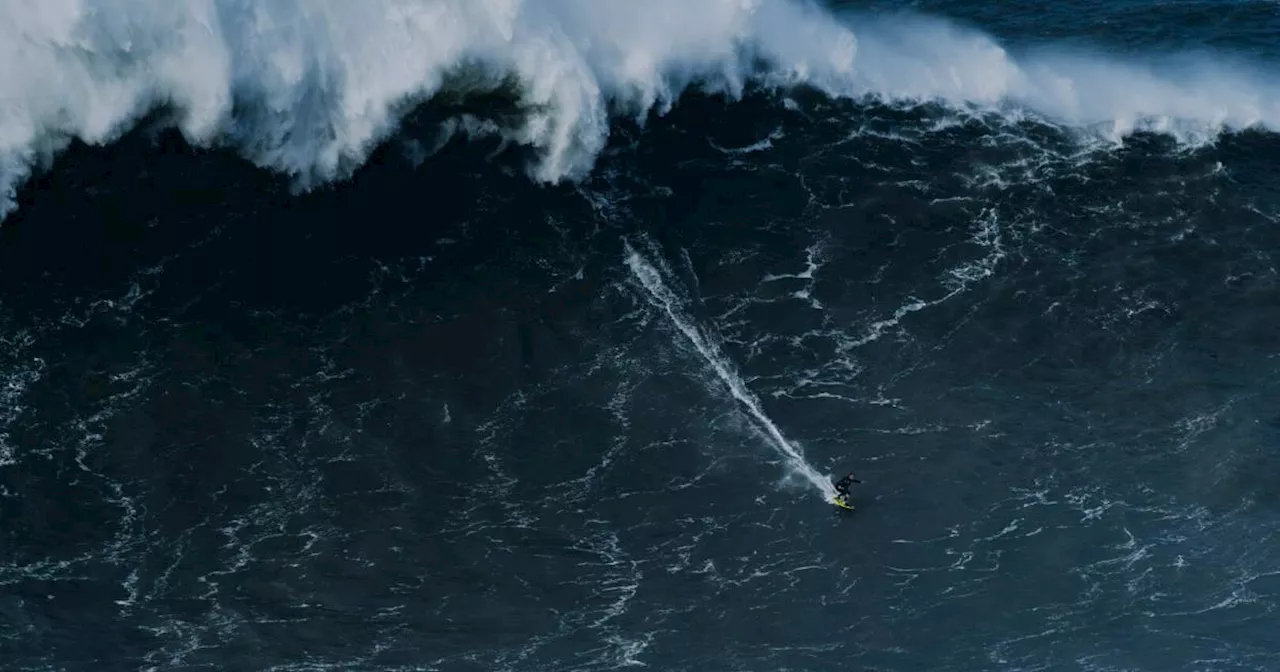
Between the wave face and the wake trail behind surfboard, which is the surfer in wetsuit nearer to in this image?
the wake trail behind surfboard

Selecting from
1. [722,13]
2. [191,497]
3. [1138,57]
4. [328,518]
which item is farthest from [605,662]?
[1138,57]

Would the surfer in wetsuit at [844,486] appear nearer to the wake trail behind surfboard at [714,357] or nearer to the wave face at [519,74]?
the wake trail behind surfboard at [714,357]

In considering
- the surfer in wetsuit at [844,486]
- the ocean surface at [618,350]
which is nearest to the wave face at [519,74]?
the ocean surface at [618,350]

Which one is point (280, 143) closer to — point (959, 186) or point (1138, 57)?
point (959, 186)

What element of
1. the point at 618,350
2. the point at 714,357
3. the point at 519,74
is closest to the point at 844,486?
the point at 714,357

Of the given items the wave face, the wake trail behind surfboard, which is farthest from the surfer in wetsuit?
the wave face
